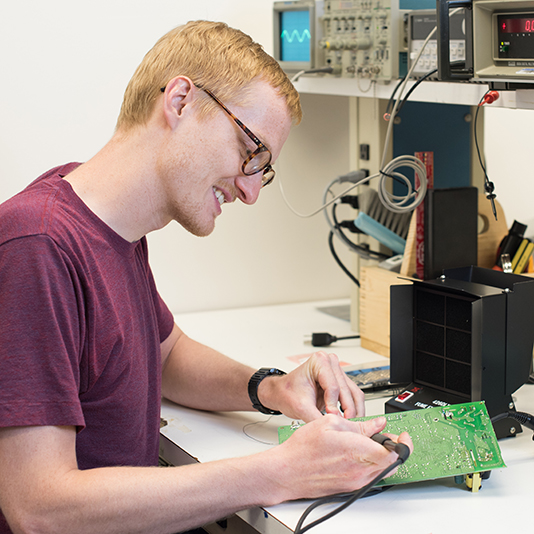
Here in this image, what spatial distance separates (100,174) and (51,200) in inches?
4.0

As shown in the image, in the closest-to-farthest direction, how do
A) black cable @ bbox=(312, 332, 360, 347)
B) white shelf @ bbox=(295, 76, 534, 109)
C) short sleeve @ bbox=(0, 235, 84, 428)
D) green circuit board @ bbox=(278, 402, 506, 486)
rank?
short sleeve @ bbox=(0, 235, 84, 428) → green circuit board @ bbox=(278, 402, 506, 486) → white shelf @ bbox=(295, 76, 534, 109) → black cable @ bbox=(312, 332, 360, 347)

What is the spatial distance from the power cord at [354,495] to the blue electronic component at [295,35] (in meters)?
1.25

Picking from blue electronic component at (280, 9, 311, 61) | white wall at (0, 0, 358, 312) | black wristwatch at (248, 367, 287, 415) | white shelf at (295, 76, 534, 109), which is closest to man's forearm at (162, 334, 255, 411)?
black wristwatch at (248, 367, 287, 415)

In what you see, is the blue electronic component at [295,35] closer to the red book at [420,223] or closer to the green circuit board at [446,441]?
the red book at [420,223]

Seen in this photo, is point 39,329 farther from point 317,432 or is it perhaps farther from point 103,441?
point 317,432

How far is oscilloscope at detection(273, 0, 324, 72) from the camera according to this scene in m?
1.87

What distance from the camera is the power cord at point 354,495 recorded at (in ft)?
3.02

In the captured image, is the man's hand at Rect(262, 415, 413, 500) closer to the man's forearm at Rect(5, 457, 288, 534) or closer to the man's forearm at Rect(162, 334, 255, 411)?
the man's forearm at Rect(5, 457, 288, 534)

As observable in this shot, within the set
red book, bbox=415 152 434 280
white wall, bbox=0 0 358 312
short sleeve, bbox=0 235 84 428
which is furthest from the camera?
white wall, bbox=0 0 358 312

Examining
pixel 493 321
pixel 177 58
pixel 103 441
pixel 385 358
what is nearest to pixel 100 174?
pixel 177 58

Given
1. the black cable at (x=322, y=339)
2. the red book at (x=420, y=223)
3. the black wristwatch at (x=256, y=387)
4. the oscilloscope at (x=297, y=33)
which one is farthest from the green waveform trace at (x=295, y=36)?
the black wristwatch at (x=256, y=387)

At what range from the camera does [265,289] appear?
238 cm

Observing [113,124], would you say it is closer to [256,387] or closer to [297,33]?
[297,33]

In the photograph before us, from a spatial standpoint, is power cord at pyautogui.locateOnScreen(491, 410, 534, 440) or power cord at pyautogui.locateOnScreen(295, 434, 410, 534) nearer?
power cord at pyautogui.locateOnScreen(295, 434, 410, 534)
